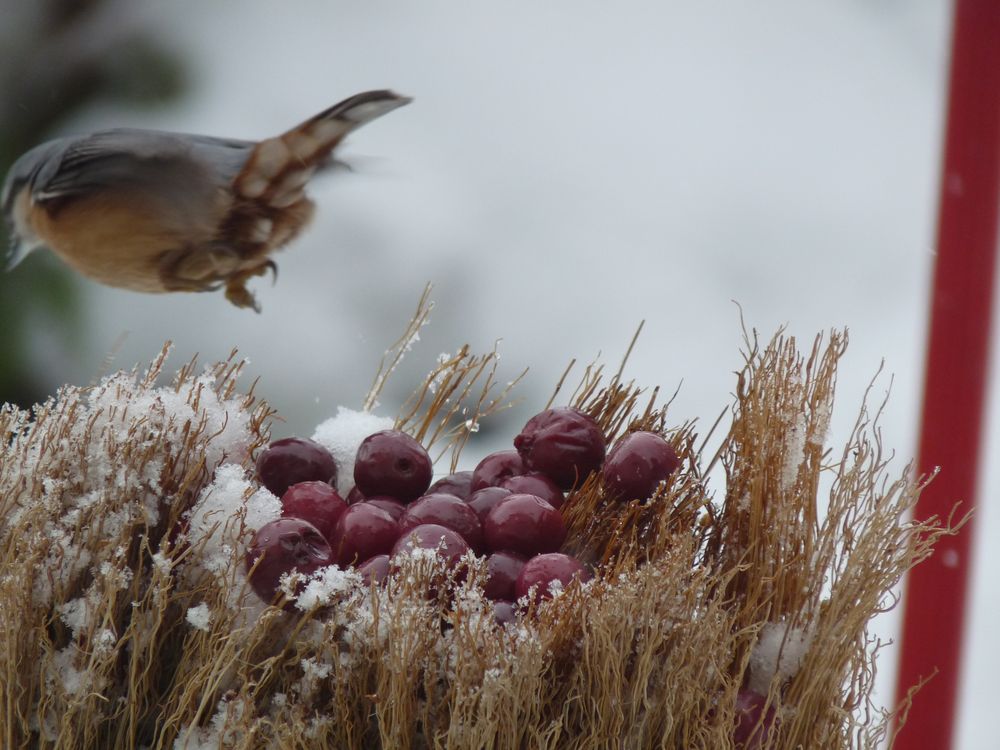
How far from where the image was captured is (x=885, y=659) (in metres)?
1.35

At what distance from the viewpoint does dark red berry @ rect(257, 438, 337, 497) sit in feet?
1.96

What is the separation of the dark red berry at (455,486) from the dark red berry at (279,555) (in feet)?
0.44

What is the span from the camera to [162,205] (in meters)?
0.63

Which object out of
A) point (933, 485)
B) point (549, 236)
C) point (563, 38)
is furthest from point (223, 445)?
point (563, 38)

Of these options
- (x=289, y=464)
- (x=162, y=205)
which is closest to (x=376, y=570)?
(x=289, y=464)

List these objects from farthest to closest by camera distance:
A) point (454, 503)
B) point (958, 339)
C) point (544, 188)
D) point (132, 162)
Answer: point (544, 188) < point (958, 339) < point (132, 162) < point (454, 503)

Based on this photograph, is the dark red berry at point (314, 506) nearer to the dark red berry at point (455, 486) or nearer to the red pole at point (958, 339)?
the dark red berry at point (455, 486)

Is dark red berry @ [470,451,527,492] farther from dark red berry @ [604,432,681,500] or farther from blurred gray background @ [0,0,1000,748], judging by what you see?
blurred gray background @ [0,0,1000,748]

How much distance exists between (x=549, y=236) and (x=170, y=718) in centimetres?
154

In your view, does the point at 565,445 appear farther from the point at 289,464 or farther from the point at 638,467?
the point at 289,464

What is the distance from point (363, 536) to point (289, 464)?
0.10m

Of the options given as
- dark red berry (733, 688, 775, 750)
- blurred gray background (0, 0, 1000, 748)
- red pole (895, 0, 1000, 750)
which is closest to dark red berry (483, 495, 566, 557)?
dark red berry (733, 688, 775, 750)

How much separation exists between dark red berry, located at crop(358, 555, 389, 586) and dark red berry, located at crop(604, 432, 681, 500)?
14cm

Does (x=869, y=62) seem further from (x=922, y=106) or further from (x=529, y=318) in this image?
(x=529, y=318)
